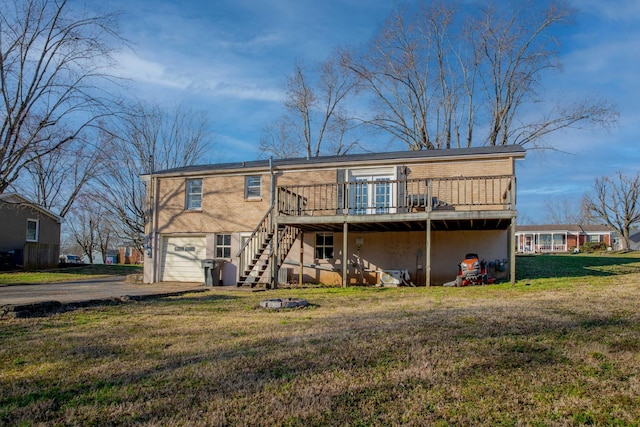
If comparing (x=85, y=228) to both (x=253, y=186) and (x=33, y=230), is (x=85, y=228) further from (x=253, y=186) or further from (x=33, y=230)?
(x=253, y=186)

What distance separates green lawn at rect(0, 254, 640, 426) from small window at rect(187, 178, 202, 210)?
32.7 feet

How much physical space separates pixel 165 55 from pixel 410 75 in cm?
2047

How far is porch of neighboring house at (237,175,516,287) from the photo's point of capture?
13289 mm

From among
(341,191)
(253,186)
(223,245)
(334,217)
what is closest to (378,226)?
(341,191)

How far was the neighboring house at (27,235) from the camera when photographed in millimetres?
24438

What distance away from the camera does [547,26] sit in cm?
2722

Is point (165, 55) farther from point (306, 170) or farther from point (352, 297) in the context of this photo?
point (352, 297)

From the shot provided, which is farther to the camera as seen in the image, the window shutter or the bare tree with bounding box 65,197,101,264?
the bare tree with bounding box 65,197,101,264

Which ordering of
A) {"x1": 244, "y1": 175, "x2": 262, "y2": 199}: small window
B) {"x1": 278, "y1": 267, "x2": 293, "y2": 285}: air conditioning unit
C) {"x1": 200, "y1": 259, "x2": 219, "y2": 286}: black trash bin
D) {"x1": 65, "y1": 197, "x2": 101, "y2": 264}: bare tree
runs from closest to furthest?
{"x1": 200, "y1": 259, "x2": 219, "y2": 286}: black trash bin, {"x1": 278, "y1": 267, "x2": 293, "y2": 285}: air conditioning unit, {"x1": 244, "y1": 175, "x2": 262, "y2": 199}: small window, {"x1": 65, "y1": 197, "x2": 101, "y2": 264}: bare tree

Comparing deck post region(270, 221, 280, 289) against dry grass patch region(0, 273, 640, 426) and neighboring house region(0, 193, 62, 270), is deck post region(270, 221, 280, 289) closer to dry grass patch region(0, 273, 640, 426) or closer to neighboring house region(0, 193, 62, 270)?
dry grass patch region(0, 273, 640, 426)

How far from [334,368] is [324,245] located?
38.0 ft

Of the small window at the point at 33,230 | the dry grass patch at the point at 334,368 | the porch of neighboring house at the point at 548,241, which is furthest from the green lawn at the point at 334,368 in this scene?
the porch of neighboring house at the point at 548,241

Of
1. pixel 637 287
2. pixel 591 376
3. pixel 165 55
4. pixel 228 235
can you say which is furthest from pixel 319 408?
pixel 228 235

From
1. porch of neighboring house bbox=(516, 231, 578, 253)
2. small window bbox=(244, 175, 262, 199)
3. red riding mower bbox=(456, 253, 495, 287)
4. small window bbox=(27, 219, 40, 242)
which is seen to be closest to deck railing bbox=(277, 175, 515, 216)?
red riding mower bbox=(456, 253, 495, 287)
